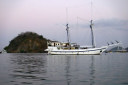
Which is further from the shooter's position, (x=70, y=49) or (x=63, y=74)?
(x=70, y=49)

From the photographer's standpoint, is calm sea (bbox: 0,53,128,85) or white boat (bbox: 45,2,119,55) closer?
calm sea (bbox: 0,53,128,85)

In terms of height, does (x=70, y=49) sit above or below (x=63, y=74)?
above

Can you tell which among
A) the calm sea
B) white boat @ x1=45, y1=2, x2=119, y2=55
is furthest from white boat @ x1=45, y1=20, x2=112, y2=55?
the calm sea

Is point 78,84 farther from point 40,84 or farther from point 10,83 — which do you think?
point 10,83

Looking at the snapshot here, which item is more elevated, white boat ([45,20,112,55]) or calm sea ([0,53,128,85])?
white boat ([45,20,112,55])

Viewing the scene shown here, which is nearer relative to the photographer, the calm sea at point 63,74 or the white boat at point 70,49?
the calm sea at point 63,74

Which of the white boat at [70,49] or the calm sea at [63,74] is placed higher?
the white boat at [70,49]

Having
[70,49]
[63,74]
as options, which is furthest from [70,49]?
[63,74]

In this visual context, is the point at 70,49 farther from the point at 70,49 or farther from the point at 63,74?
the point at 63,74

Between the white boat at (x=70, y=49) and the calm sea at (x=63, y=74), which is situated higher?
the white boat at (x=70, y=49)

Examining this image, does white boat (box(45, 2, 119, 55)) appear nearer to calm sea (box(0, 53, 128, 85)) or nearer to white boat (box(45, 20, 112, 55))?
white boat (box(45, 20, 112, 55))

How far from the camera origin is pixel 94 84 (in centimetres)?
1720

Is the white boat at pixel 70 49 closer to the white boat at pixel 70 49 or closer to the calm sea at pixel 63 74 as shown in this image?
the white boat at pixel 70 49

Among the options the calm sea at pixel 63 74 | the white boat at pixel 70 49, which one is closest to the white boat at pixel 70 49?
the white boat at pixel 70 49
